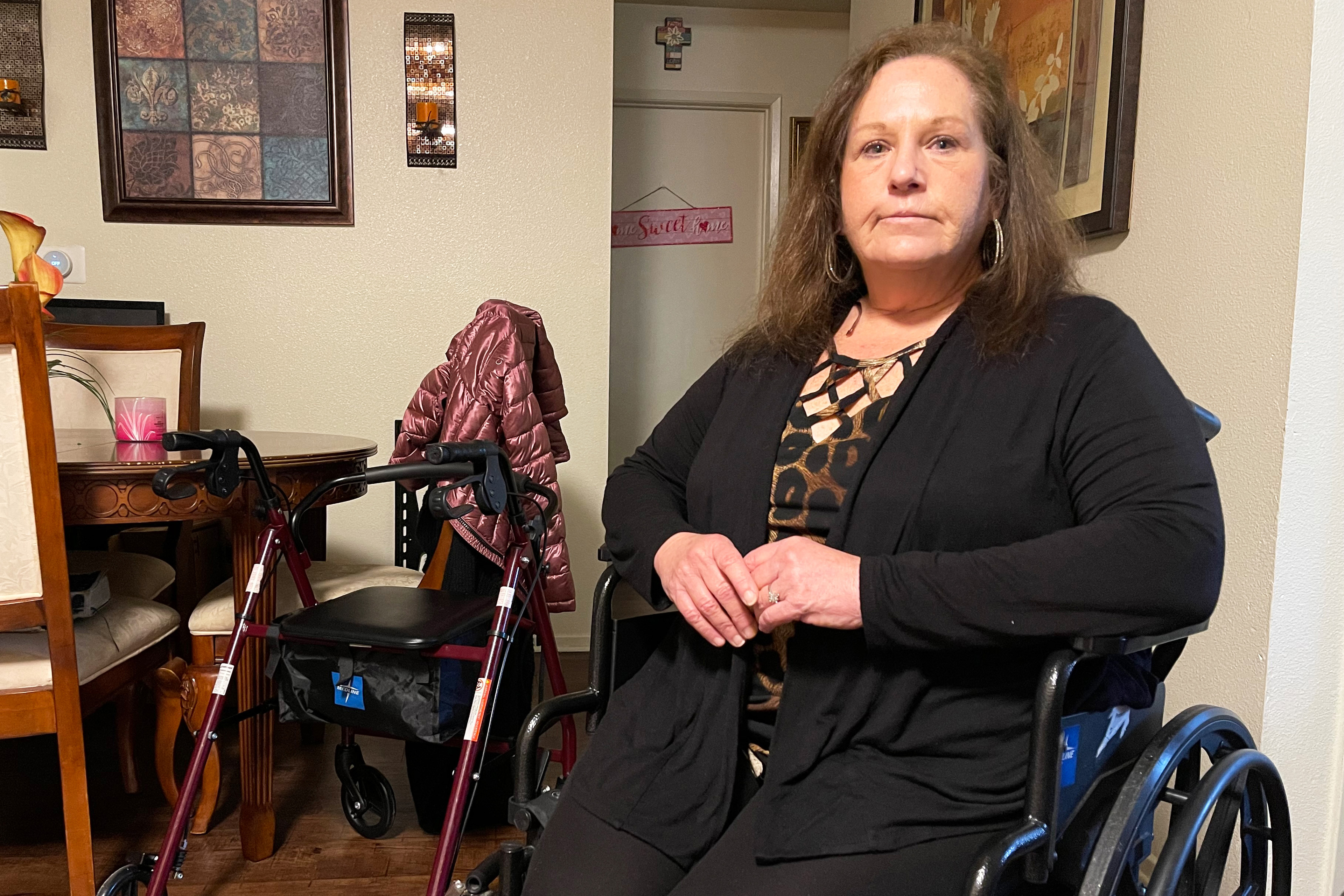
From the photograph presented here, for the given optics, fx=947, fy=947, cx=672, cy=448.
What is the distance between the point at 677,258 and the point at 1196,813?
3623 millimetres

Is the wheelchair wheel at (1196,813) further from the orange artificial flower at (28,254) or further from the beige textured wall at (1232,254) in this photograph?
the orange artificial flower at (28,254)

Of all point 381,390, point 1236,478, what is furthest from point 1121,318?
point 381,390

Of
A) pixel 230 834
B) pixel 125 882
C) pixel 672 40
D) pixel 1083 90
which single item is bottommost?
pixel 230 834

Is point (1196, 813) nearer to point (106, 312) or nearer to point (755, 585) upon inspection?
point (755, 585)

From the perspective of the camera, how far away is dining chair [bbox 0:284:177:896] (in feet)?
4.71

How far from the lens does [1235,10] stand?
4.91ft

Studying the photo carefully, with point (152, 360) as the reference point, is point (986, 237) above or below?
above

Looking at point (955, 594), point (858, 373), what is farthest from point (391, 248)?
point (955, 594)

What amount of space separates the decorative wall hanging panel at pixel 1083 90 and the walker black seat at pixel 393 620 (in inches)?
48.6

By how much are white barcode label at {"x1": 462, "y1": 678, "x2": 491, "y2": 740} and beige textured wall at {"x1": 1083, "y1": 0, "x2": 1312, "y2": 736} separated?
3.86ft

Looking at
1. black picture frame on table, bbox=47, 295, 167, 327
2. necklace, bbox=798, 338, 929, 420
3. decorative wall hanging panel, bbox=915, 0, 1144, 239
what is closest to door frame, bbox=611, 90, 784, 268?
decorative wall hanging panel, bbox=915, 0, 1144, 239

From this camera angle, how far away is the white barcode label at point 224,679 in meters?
1.53

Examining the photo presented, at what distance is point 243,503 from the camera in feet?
5.92

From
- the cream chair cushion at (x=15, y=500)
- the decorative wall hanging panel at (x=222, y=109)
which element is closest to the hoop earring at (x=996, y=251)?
the cream chair cushion at (x=15, y=500)
